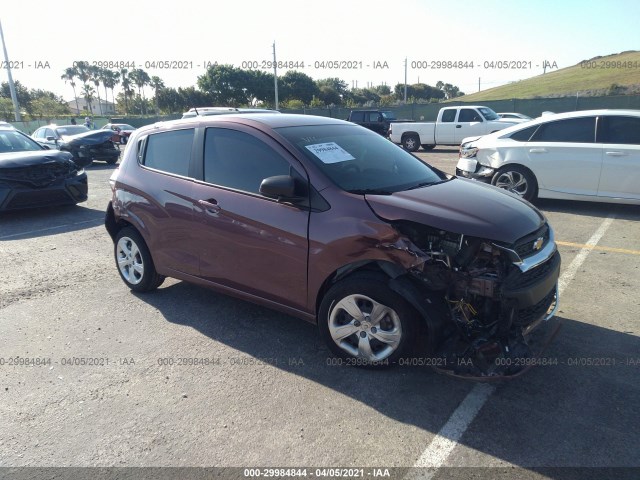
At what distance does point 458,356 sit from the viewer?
315 centimetres

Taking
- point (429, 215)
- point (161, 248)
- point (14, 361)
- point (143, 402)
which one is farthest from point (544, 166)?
point (14, 361)

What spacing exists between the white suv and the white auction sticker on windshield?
341 centimetres

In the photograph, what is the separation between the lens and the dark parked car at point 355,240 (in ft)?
10.3

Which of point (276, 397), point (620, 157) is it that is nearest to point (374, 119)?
point (620, 157)

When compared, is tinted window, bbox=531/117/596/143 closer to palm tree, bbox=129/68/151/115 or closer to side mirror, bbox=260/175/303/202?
side mirror, bbox=260/175/303/202

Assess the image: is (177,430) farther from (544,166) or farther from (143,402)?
(544,166)

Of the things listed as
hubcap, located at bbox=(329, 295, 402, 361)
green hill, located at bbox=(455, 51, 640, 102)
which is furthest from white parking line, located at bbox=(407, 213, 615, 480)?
green hill, located at bbox=(455, 51, 640, 102)

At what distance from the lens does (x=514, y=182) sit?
839cm

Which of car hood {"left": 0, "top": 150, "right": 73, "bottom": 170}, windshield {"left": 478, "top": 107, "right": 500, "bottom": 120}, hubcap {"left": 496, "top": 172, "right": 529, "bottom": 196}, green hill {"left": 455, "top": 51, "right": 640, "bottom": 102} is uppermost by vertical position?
green hill {"left": 455, "top": 51, "right": 640, "bottom": 102}

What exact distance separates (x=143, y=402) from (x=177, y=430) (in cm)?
44

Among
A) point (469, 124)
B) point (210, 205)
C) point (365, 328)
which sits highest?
point (469, 124)

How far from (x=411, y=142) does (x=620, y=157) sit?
42.3 feet

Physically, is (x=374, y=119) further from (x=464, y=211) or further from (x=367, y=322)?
(x=367, y=322)

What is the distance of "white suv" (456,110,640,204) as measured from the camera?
7484mm
